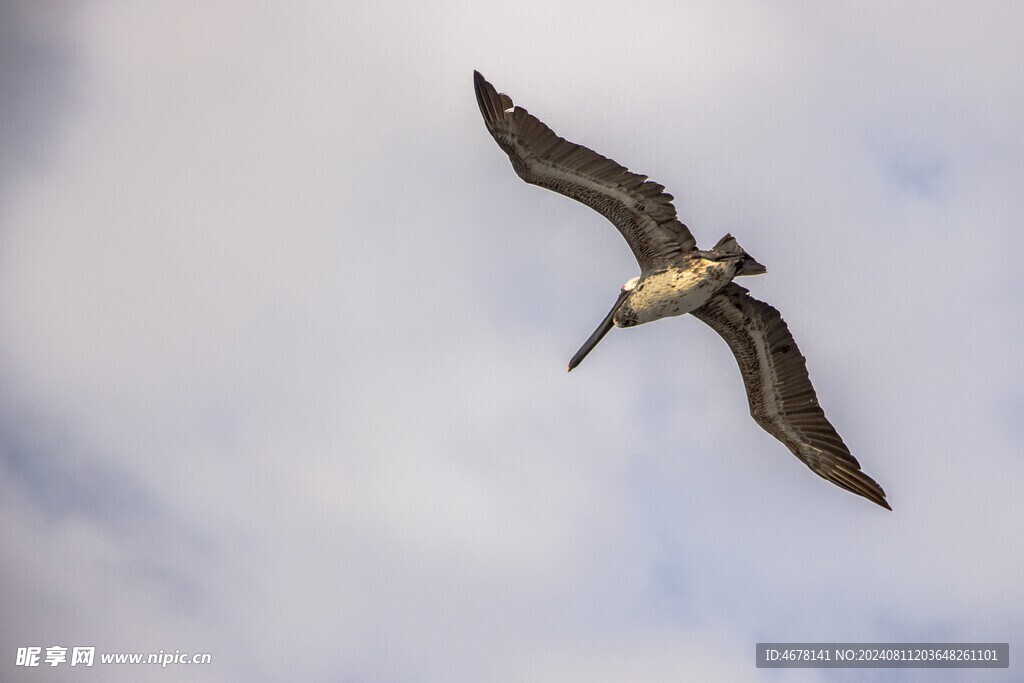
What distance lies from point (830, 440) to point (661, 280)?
15.5 ft

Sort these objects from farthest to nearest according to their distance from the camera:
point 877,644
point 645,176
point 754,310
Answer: point 877,644 → point 754,310 → point 645,176

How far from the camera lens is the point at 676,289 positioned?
78.0 feet

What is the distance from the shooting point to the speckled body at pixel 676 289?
76.3 ft

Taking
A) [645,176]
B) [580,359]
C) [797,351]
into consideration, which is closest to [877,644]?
[797,351]

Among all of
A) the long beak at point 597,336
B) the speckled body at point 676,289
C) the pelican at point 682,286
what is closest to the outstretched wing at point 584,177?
the pelican at point 682,286

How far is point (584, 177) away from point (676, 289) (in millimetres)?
2760

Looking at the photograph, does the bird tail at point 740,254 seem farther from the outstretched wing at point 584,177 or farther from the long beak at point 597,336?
the long beak at point 597,336

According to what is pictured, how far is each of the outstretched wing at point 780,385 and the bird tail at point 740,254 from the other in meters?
1.01

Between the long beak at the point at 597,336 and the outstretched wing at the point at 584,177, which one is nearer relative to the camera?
the outstretched wing at the point at 584,177

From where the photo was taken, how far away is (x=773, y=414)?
25328mm

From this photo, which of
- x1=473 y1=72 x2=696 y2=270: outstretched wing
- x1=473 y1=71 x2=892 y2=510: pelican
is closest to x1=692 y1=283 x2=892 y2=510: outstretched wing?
x1=473 y1=71 x2=892 y2=510: pelican

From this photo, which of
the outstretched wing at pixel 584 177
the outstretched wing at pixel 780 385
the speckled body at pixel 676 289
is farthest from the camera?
the outstretched wing at pixel 780 385

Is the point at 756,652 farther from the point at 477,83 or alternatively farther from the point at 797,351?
the point at 477,83

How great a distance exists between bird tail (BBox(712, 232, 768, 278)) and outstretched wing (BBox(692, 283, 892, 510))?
101 centimetres
